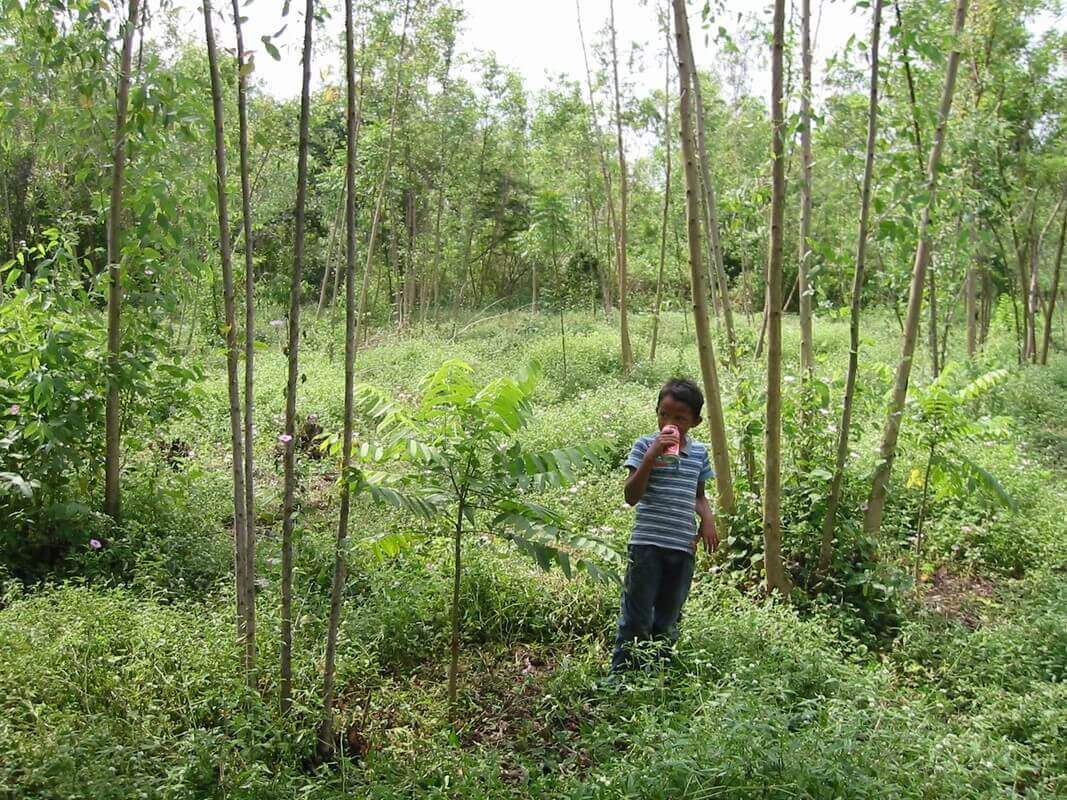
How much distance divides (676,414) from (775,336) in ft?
3.08

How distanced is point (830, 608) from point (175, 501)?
13.0 ft

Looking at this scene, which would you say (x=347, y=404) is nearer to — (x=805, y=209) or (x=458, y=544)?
(x=458, y=544)

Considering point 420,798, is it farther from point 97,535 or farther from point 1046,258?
point 1046,258

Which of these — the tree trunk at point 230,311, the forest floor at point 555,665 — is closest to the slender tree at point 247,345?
the tree trunk at point 230,311

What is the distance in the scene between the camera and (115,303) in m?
4.55

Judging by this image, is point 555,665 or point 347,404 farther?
point 555,665

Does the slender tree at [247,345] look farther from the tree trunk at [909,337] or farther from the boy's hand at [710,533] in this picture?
the tree trunk at [909,337]

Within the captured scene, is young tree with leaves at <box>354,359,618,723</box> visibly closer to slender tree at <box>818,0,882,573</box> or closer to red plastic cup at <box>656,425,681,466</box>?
red plastic cup at <box>656,425,681,466</box>

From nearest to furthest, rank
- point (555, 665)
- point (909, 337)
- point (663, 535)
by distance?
point (663, 535)
point (555, 665)
point (909, 337)

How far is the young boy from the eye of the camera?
3.57 meters

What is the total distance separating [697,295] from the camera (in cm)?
435

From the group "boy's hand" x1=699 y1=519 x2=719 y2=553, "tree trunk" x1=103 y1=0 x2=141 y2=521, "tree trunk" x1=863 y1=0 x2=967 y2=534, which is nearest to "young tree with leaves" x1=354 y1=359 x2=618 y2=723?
"boy's hand" x1=699 y1=519 x2=719 y2=553

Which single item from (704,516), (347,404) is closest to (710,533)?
(704,516)

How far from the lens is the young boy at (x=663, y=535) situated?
3.57 meters
